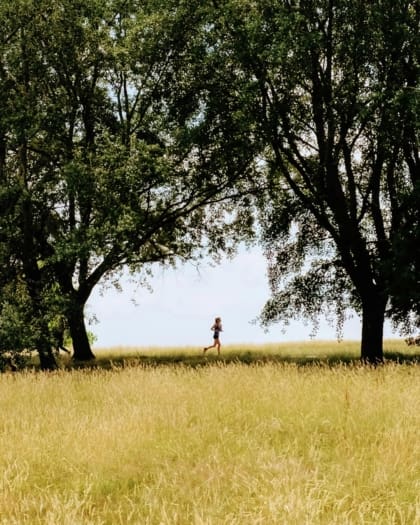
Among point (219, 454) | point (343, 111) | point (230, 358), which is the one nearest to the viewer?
point (219, 454)

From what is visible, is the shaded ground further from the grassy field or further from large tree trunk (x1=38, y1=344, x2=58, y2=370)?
the grassy field

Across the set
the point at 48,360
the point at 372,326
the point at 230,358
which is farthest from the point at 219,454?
the point at 230,358

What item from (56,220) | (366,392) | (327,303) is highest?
(56,220)

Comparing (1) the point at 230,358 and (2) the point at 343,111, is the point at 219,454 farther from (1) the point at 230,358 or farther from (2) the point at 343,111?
(1) the point at 230,358

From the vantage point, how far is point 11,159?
27.2 meters

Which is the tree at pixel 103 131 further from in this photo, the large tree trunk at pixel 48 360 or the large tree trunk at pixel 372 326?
the large tree trunk at pixel 372 326

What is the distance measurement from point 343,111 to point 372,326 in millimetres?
7929

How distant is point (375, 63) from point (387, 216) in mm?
7863

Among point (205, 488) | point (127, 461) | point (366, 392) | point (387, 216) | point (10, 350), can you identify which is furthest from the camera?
point (387, 216)

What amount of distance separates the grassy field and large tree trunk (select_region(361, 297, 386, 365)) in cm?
1145

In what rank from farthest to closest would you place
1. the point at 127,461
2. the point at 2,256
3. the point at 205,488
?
the point at 2,256, the point at 127,461, the point at 205,488

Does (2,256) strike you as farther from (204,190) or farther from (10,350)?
(204,190)

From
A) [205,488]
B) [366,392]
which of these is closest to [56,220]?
[366,392]

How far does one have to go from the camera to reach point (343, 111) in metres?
21.5
